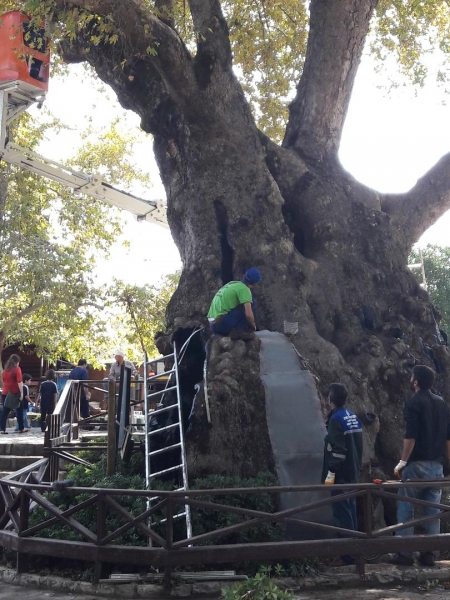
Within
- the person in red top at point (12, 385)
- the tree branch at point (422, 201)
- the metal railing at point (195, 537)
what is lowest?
the metal railing at point (195, 537)

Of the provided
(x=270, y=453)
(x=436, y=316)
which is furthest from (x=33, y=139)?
(x=270, y=453)

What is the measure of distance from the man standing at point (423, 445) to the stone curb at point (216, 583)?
303mm

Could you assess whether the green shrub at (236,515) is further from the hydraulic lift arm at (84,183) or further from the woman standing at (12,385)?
the hydraulic lift arm at (84,183)

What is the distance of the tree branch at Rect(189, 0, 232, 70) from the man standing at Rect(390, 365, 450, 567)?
6155 millimetres

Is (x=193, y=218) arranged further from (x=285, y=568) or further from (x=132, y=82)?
(x=285, y=568)

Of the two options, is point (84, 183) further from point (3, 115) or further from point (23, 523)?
point (23, 523)

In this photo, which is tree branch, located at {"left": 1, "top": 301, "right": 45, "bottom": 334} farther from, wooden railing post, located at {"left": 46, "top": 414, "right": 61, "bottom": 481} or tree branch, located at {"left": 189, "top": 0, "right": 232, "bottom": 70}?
tree branch, located at {"left": 189, "top": 0, "right": 232, "bottom": 70}

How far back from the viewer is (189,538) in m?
6.61

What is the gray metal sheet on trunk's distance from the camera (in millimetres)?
7934

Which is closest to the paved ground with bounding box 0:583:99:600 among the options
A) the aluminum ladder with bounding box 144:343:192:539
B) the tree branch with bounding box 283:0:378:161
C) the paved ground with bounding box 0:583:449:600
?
the paved ground with bounding box 0:583:449:600

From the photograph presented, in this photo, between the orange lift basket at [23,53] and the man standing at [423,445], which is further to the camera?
the orange lift basket at [23,53]

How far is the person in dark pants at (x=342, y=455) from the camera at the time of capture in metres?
7.36

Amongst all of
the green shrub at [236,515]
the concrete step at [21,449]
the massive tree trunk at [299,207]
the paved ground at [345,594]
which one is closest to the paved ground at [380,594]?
the paved ground at [345,594]

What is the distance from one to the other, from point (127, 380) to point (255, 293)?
232 centimetres
